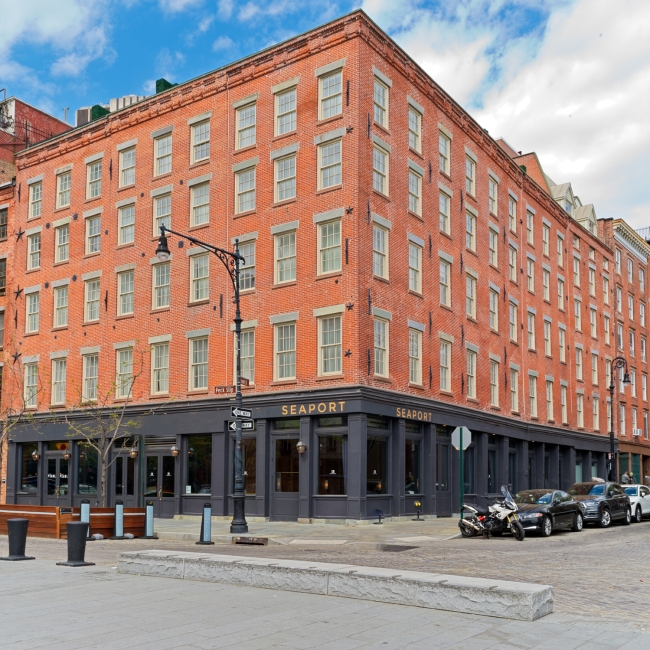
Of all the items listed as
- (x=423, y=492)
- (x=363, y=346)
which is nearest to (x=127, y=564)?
(x=363, y=346)

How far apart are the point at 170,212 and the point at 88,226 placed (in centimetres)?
541

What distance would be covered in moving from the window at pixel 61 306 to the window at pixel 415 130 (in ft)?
55.7

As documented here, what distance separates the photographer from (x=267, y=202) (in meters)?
31.5

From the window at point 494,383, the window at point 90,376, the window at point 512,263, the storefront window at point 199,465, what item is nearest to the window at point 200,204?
the window at point 90,376

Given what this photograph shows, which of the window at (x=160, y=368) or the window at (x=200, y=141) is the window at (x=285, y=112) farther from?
the window at (x=160, y=368)

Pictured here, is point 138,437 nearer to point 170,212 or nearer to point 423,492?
point 170,212

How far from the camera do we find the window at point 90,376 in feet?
120

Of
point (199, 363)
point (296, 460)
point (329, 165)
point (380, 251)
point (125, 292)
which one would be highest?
point (329, 165)

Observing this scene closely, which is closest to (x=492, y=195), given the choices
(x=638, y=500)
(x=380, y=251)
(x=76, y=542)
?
(x=380, y=251)

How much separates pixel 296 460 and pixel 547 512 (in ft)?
29.6

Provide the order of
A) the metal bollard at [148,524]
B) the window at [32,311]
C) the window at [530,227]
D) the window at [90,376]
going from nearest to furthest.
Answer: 1. the metal bollard at [148,524]
2. the window at [90,376]
3. the window at [32,311]
4. the window at [530,227]

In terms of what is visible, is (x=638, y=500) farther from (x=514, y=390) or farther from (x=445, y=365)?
(x=514, y=390)

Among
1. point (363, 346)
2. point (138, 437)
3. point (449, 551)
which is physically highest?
point (363, 346)

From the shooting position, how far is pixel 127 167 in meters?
36.8
